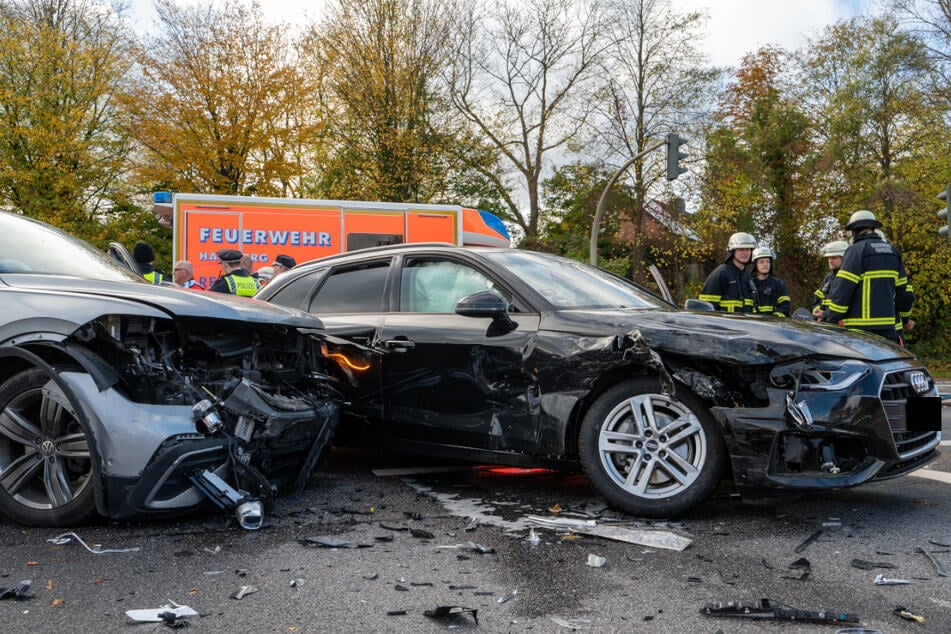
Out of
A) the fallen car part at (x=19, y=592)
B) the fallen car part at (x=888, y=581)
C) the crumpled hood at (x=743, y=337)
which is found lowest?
the fallen car part at (x=19, y=592)

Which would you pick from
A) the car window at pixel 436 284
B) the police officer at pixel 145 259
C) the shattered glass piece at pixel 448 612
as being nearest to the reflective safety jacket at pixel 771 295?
the car window at pixel 436 284

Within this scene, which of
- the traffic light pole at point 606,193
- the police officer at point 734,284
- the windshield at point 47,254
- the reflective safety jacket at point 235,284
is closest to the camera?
the windshield at point 47,254

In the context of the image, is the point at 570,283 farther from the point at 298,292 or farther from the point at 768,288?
the point at 768,288

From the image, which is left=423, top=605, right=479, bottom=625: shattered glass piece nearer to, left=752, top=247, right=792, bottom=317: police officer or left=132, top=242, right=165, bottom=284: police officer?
left=752, top=247, right=792, bottom=317: police officer

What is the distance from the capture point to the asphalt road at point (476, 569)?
271cm

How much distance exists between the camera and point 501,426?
446 centimetres

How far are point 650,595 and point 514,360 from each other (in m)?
1.75

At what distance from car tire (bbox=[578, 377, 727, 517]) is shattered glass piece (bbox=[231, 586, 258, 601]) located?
5.98 feet

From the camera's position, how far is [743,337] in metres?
3.94

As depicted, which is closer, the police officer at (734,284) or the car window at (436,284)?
the car window at (436,284)

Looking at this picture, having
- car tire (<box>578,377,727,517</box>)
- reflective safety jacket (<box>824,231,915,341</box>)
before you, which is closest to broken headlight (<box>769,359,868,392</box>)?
car tire (<box>578,377,727,517</box>)

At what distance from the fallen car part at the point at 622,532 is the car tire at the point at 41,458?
215 centimetres

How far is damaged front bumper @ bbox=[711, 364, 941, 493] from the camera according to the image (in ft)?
12.4

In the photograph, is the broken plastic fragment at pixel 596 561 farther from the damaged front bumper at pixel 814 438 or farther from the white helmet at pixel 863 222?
the white helmet at pixel 863 222
